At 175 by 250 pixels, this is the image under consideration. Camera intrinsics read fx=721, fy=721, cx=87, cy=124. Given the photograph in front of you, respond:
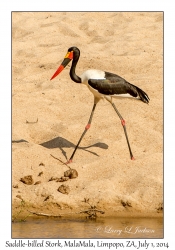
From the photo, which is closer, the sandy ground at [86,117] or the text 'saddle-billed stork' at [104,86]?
the sandy ground at [86,117]

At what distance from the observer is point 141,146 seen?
28.5 feet

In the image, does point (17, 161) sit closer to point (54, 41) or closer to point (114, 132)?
point (114, 132)

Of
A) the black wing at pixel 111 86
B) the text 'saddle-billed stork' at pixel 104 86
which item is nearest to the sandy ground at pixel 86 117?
the text 'saddle-billed stork' at pixel 104 86

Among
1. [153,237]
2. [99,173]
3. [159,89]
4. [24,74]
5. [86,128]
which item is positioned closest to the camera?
[153,237]

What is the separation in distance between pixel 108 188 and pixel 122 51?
4.44 metres

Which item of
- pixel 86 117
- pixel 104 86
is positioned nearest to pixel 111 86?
pixel 104 86

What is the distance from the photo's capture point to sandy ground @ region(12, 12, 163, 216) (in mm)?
7527

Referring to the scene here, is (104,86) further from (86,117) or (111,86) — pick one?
(86,117)

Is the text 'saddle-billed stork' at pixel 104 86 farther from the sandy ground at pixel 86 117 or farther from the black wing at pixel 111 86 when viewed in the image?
the sandy ground at pixel 86 117

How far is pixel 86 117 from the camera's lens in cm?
922

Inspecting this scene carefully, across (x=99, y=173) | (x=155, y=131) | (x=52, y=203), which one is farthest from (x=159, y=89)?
(x=52, y=203)

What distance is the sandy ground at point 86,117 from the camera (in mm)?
7527

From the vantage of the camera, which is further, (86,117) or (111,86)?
(86,117)

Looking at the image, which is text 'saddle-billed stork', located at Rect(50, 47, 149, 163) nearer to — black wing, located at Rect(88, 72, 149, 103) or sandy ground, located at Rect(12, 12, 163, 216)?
black wing, located at Rect(88, 72, 149, 103)
